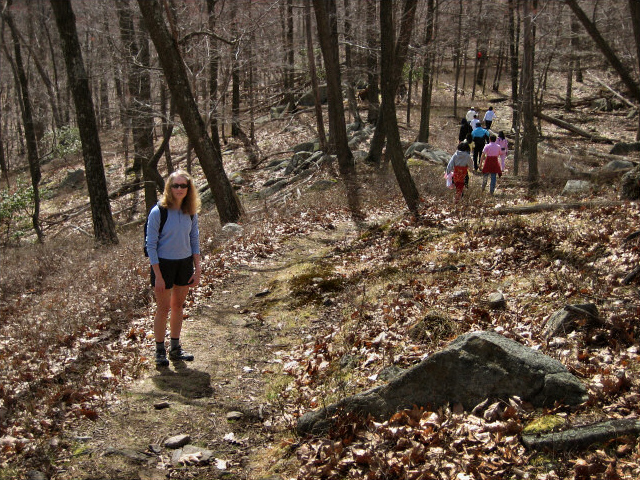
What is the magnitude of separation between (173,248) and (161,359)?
128 centimetres

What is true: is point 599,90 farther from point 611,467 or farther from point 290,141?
point 611,467

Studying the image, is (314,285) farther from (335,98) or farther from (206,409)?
(335,98)

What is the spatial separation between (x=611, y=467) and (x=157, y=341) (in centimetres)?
456

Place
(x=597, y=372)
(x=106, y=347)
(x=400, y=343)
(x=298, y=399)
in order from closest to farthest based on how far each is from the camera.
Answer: (x=597, y=372) → (x=298, y=399) → (x=400, y=343) → (x=106, y=347)

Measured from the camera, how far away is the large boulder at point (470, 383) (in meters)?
4.21

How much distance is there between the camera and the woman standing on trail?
5.77 metres

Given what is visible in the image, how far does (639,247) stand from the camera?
6.82 metres

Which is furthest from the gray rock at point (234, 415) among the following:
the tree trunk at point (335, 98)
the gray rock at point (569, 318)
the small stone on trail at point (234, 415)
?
the tree trunk at point (335, 98)

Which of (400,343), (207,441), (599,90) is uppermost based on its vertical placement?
(599,90)

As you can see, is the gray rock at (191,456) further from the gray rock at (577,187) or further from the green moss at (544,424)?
the gray rock at (577,187)

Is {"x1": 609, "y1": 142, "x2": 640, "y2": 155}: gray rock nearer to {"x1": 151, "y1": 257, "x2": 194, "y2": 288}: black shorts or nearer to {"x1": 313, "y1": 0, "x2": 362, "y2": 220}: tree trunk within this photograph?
{"x1": 313, "y1": 0, "x2": 362, "y2": 220}: tree trunk

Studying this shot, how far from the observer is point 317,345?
20.5 feet

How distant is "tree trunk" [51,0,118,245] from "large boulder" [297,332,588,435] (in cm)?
1143

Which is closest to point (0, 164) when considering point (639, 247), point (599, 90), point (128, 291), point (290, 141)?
point (290, 141)
